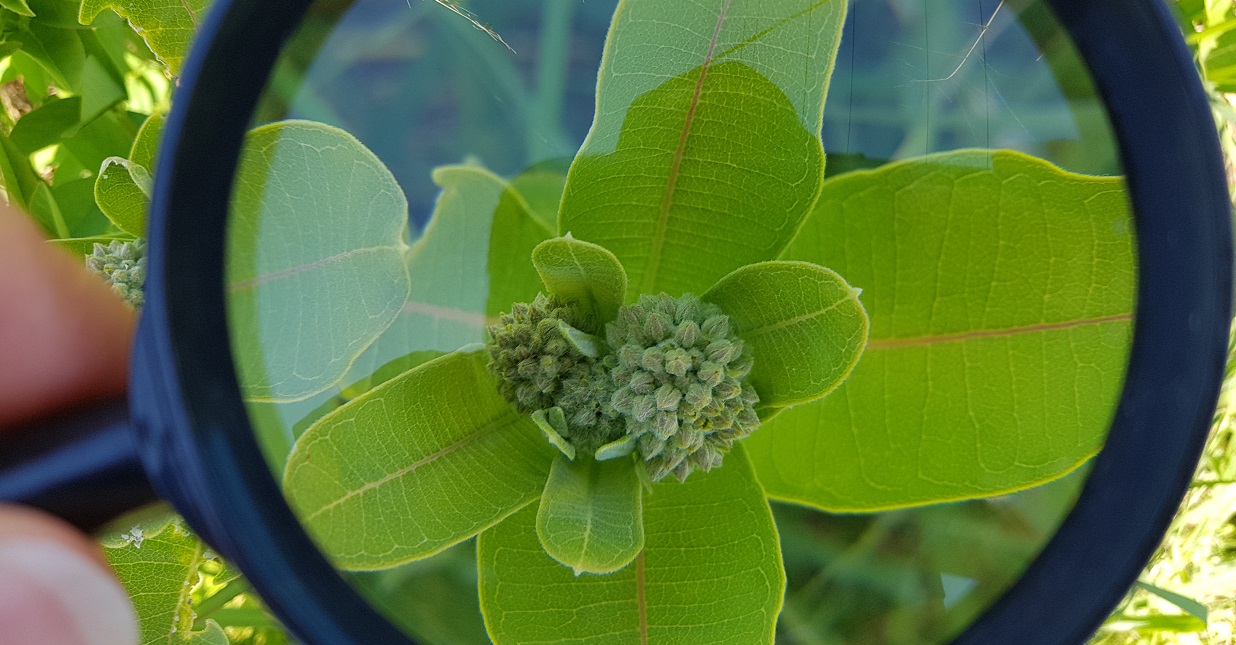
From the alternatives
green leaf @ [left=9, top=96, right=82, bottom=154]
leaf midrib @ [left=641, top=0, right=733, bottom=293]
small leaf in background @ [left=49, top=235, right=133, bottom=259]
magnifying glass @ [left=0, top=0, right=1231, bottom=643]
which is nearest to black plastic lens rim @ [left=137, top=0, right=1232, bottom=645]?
magnifying glass @ [left=0, top=0, right=1231, bottom=643]

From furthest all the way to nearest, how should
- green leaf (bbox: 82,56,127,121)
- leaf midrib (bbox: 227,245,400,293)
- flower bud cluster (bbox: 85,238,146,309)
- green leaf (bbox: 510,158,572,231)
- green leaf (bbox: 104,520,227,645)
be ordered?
green leaf (bbox: 82,56,127,121) < green leaf (bbox: 104,520,227,645) < flower bud cluster (bbox: 85,238,146,309) < green leaf (bbox: 510,158,572,231) < leaf midrib (bbox: 227,245,400,293)

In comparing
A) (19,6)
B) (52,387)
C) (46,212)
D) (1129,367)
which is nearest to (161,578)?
(52,387)

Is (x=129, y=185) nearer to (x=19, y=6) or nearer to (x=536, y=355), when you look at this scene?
(x=19, y=6)

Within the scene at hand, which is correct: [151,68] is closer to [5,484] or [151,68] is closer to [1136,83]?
[5,484]

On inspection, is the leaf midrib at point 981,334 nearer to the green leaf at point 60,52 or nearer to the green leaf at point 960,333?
the green leaf at point 960,333

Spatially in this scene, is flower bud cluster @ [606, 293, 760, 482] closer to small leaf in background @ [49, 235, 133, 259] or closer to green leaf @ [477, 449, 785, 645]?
green leaf @ [477, 449, 785, 645]

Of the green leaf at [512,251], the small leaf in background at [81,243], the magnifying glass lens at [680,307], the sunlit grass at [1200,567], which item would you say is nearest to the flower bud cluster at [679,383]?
the magnifying glass lens at [680,307]
